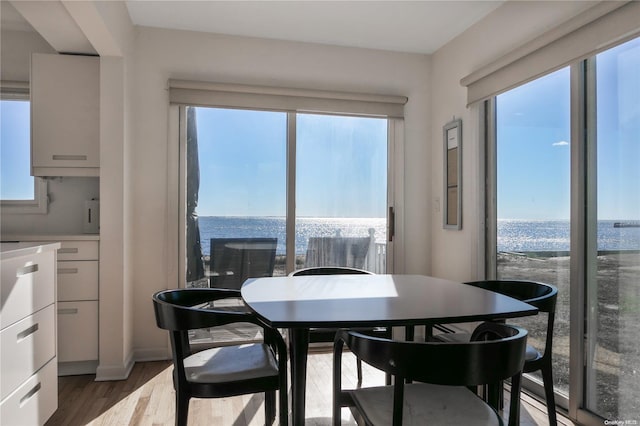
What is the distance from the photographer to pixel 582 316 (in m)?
2.33

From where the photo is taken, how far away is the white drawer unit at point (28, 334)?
1.78 meters

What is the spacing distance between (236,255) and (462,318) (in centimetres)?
243

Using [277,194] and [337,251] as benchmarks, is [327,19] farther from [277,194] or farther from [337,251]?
[337,251]

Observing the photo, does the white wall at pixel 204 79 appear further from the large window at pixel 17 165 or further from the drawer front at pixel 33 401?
the drawer front at pixel 33 401

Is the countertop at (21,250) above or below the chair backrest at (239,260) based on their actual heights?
above

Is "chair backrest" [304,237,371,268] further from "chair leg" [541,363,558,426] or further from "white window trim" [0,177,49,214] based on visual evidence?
"white window trim" [0,177,49,214]

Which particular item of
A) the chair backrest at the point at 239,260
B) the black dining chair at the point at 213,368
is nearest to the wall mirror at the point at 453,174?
the chair backrest at the point at 239,260

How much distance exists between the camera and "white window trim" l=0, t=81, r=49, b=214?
3223 millimetres

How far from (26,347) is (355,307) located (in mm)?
1541

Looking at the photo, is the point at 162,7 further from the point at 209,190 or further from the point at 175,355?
the point at 175,355

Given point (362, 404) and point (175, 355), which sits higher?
point (175, 355)

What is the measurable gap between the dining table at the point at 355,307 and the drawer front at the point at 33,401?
1.08 metres

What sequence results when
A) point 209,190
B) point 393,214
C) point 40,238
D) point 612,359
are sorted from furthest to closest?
point 393,214, point 209,190, point 40,238, point 612,359

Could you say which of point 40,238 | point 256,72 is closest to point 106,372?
point 40,238
